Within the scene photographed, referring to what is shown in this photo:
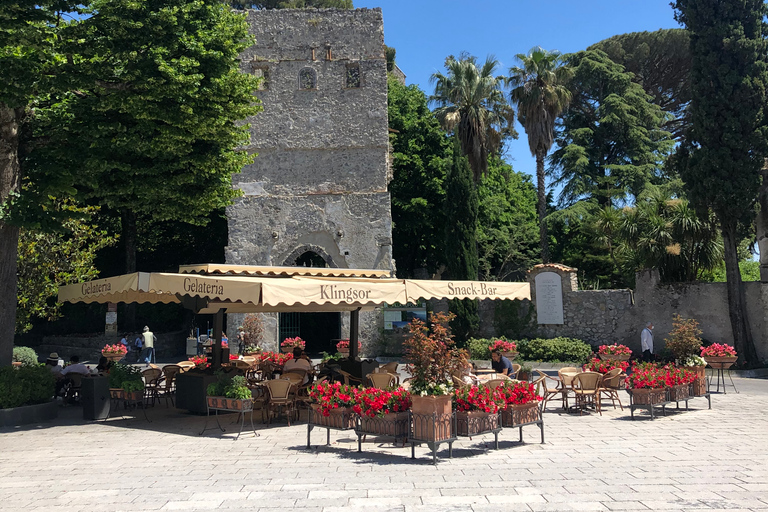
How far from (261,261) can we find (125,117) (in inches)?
461

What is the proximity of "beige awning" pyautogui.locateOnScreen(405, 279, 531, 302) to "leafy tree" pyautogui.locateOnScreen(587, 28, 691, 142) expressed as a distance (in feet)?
108

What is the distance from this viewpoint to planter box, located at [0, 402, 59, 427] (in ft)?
36.4

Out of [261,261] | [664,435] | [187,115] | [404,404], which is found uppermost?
[187,115]

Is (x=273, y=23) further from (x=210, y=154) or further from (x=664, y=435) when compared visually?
(x=664, y=435)

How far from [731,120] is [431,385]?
50.9ft

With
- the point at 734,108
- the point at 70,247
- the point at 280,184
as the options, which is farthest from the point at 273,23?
the point at 734,108

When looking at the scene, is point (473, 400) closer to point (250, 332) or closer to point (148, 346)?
point (250, 332)

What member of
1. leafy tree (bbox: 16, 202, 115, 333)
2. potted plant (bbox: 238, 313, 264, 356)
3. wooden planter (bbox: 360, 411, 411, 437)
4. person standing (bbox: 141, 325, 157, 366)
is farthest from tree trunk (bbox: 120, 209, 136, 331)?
wooden planter (bbox: 360, 411, 411, 437)

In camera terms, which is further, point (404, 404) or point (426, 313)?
point (426, 313)

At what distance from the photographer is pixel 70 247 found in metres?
20.1

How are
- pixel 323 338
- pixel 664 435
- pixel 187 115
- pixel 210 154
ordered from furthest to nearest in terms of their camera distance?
pixel 323 338
pixel 210 154
pixel 187 115
pixel 664 435

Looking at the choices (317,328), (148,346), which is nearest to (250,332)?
(148,346)

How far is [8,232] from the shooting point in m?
12.1

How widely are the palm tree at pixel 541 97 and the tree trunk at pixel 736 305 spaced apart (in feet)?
32.2
